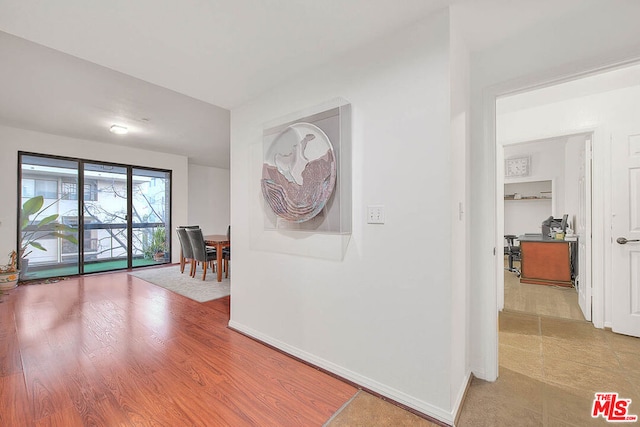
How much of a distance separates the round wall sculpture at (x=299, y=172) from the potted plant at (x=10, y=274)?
464 cm

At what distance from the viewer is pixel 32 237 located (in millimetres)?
4625

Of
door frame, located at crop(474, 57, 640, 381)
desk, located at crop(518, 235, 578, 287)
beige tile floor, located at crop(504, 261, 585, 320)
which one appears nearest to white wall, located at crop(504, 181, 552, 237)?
desk, located at crop(518, 235, 578, 287)

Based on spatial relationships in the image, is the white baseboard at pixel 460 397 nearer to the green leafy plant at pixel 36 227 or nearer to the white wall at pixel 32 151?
the green leafy plant at pixel 36 227

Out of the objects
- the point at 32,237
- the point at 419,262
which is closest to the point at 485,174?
the point at 419,262

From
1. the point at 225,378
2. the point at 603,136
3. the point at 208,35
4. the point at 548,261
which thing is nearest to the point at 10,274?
the point at 225,378

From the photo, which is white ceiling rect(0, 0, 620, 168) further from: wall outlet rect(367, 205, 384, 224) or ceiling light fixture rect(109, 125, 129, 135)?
ceiling light fixture rect(109, 125, 129, 135)

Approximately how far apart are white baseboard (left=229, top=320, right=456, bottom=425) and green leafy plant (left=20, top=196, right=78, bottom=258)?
4.66 metres

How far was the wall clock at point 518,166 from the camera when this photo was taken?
650 cm

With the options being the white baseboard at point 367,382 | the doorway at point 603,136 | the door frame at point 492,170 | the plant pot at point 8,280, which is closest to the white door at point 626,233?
the doorway at point 603,136

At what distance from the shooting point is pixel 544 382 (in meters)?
1.85

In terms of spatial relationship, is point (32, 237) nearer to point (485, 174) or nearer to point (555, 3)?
point (485, 174)

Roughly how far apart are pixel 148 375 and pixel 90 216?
183 inches

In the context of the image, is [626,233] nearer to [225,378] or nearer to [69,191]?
[225,378]

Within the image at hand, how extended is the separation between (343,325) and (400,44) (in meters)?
1.84
